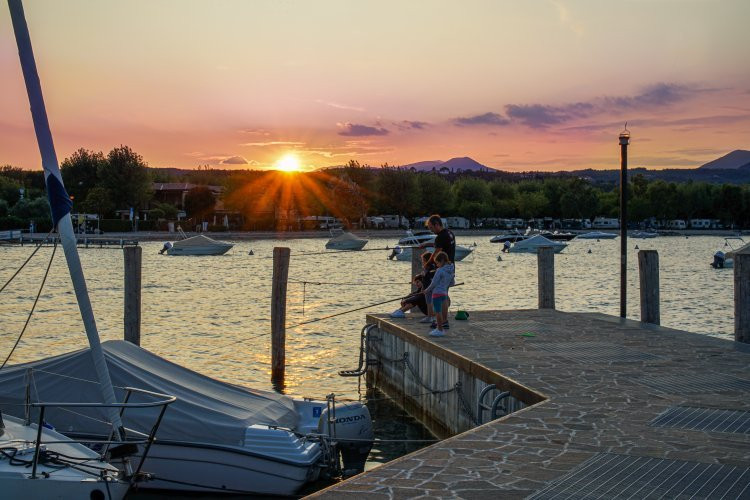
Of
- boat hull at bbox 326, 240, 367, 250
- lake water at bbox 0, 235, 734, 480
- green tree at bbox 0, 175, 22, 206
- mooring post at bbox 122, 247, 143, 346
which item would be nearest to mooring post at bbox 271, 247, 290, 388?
lake water at bbox 0, 235, 734, 480

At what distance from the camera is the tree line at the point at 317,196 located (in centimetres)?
12900

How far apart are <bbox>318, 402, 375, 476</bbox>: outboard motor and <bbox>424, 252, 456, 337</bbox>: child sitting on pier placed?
357 centimetres

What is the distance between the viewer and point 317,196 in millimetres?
155625

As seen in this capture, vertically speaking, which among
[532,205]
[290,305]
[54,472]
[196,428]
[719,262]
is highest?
[532,205]

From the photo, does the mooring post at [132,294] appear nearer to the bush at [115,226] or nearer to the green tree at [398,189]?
the bush at [115,226]

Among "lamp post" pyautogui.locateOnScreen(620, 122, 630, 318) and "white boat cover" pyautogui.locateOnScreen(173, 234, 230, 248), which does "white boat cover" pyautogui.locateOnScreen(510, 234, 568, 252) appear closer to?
"white boat cover" pyautogui.locateOnScreen(173, 234, 230, 248)

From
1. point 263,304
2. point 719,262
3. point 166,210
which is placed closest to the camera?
point 263,304

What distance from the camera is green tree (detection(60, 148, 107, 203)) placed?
444 feet

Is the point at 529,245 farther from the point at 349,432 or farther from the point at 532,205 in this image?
the point at 349,432

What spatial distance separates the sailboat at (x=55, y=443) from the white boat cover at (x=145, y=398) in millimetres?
1456

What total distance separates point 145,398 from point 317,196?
14468cm

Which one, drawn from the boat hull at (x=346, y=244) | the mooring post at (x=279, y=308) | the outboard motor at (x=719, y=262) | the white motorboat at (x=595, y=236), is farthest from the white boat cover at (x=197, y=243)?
the white motorboat at (x=595, y=236)

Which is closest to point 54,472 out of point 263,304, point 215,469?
point 215,469

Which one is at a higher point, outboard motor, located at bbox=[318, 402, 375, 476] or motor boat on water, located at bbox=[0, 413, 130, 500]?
motor boat on water, located at bbox=[0, 413, 130, 500]
